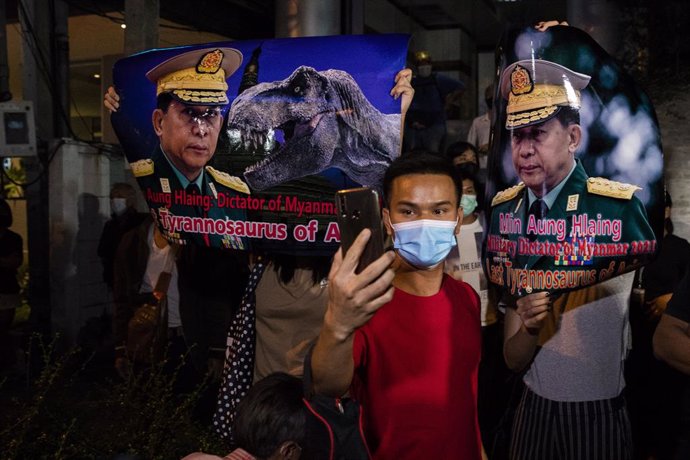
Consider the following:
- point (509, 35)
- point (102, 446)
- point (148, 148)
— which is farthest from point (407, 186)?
point (102, 446)

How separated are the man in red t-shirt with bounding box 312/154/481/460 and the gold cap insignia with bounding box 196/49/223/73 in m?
1.14

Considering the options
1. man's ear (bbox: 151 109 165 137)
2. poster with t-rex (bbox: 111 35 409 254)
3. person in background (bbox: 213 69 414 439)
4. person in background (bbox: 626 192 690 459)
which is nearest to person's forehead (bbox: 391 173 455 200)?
poster with t-rex (bbox: 111 35 409 254)

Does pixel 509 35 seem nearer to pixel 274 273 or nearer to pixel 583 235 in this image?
pixel 583 235

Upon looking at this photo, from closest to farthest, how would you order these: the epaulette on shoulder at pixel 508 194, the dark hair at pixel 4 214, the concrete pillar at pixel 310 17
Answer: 1. the epaulette on shoulder at pixel 508 194
2. the concrete pillar at pixel 310 17
3. the dark hair at pixel 4 214

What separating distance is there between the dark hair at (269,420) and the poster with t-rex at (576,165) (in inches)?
39.2

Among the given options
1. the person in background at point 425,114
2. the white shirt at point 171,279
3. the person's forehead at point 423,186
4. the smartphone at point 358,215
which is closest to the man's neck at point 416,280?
the person's forehead at point 423,186

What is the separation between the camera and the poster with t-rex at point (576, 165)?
257cm

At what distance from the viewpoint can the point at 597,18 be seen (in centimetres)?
605

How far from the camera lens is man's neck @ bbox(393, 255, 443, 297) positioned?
2322mm

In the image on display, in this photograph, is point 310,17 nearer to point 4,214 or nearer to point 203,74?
point 4,214

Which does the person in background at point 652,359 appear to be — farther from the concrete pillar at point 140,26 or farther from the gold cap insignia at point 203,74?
the concrete pillar at point 140,26

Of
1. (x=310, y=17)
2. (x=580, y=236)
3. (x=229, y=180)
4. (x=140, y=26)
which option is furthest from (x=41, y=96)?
(x=580, y=236)

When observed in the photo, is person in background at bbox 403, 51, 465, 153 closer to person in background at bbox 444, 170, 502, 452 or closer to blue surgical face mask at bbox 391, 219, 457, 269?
person in background at bbox 444, 170, 502, 452

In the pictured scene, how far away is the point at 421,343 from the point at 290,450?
18.9 inches
